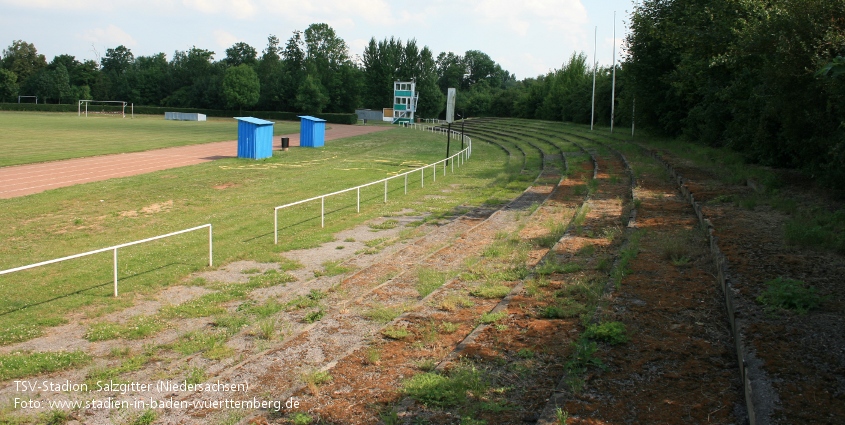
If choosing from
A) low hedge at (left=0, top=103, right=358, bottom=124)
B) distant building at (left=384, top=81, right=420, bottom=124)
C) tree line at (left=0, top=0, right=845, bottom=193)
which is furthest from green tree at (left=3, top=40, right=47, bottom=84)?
distant building at (left=384, top=81, right=420, bottom=124)

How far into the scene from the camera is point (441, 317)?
8.84 meters

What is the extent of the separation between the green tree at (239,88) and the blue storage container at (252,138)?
7509 centimetres

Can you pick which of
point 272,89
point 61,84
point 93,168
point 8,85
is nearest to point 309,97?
point 272,89

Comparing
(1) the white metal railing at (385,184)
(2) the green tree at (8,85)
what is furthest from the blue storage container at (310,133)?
(2) the green tree at (8,85)

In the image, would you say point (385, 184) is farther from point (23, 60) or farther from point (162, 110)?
point (23, 60)

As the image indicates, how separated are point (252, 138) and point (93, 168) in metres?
7.82

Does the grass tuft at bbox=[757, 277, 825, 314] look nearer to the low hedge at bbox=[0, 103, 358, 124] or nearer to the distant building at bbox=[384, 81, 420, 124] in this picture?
the distant building at bbox=[384, 81, 420, 124]

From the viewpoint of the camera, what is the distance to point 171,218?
17609mm

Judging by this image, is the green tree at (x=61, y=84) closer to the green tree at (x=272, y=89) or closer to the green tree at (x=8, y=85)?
the green tree at (x=8, y=85)

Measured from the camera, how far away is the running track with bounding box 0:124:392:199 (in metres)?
24.0

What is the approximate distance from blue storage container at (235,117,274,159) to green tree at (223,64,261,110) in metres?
75.1

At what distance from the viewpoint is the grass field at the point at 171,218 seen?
10.5m

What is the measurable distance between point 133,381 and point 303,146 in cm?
3752

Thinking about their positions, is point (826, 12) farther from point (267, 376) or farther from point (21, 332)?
point (21, 332)
